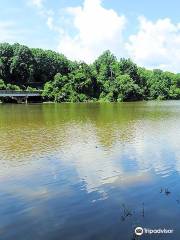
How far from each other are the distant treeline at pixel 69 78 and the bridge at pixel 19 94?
12.7 ft

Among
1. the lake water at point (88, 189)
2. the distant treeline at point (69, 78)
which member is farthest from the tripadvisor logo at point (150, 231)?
the distant treeline at point (69, 78)

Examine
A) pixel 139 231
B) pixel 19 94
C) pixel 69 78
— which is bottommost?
pixel 139 231

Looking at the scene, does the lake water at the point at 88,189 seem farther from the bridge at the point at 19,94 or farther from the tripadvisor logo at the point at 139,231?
the bridge at the point at 19,94

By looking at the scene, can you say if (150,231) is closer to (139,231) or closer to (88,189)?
(139,231)

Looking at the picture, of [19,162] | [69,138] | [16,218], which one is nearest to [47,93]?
[69,138]

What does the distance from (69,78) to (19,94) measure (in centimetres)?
2285

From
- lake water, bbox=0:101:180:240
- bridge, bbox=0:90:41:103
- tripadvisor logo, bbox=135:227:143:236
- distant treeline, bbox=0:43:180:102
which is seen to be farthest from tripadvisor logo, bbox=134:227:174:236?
distant treeline, bbox=0:43:180:102

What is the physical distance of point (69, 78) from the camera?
5384 inches

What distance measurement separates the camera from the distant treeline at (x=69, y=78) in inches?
5103

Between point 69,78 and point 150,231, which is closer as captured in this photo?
point 150,231

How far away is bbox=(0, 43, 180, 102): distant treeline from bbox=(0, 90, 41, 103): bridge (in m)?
3.87

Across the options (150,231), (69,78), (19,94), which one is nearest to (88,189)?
(150,231)

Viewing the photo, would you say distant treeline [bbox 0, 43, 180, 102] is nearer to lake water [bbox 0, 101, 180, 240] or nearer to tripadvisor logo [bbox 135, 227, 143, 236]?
lake water [bbox 0, 101, 180, 240]

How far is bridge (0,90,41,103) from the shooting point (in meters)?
118
